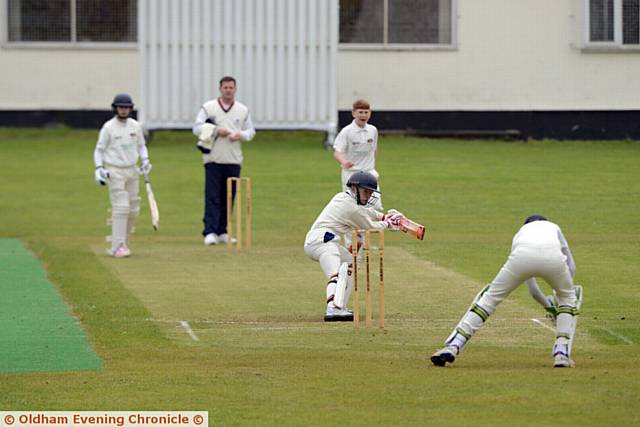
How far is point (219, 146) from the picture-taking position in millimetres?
18812

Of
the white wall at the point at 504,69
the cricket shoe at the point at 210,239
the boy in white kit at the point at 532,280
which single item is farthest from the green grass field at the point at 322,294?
the white wall at the point at 504,69

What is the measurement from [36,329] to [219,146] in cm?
711

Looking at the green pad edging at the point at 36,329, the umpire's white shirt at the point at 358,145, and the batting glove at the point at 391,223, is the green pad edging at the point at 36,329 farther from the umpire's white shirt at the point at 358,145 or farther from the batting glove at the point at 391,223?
the umpire's white shirt at the point at 358,145

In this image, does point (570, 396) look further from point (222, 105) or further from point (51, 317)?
point (222, 105)

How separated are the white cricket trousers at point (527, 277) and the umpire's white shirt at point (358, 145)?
7.09m

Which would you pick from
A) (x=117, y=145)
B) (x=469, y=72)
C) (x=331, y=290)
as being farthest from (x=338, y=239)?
(x=469, y=72)

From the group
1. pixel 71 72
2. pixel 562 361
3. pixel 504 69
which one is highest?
pixel 504 69

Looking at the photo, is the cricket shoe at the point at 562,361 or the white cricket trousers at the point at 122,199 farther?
the white cricket trousers at the point at 122,199

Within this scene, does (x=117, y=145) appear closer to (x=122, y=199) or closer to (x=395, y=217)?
(x=122, y=199)

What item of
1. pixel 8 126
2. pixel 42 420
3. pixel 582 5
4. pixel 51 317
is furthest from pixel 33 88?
pixel 42 420

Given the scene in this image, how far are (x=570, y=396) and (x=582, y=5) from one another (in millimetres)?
23814

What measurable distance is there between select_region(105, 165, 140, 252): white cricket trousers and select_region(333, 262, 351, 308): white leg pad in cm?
562

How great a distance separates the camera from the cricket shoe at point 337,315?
40.5 feet

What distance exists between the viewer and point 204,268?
53.9 feet
